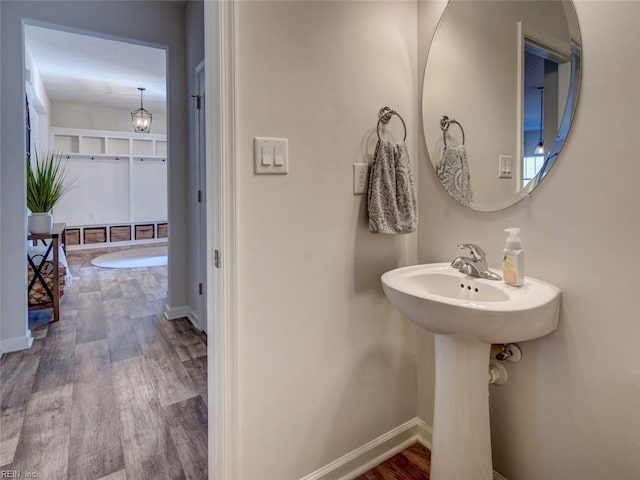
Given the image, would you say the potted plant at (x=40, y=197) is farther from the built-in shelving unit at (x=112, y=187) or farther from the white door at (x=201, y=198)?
the built-in shelving unit at (x=112, y=187)

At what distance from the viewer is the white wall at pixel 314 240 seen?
115 cm

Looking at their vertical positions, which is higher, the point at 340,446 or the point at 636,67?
the point at 636,67

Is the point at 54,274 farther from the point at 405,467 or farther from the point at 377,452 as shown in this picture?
the point at 405,467

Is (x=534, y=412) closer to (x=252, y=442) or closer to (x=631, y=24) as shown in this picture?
(x=252, y=442)

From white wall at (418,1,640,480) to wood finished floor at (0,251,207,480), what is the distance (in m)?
1.29

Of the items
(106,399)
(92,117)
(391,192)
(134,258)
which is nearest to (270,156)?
(391,192)

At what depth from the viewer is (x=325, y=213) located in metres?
1.31

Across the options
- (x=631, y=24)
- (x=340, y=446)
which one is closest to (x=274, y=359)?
(x=340, y=446)

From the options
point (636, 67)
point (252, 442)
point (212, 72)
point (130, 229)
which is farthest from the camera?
point (130, 229)

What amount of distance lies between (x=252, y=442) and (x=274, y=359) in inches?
10.5

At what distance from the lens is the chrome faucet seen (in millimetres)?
1248

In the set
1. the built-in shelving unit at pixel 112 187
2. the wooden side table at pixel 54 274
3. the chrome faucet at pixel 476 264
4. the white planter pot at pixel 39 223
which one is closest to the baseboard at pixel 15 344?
the wooden side table at pixel 54 274

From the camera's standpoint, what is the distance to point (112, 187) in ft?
22.4

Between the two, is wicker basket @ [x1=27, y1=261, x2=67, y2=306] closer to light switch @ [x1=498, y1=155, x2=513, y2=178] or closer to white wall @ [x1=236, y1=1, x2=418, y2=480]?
white wall @ [x1=236, y1=1, x2=418, y2=480]
